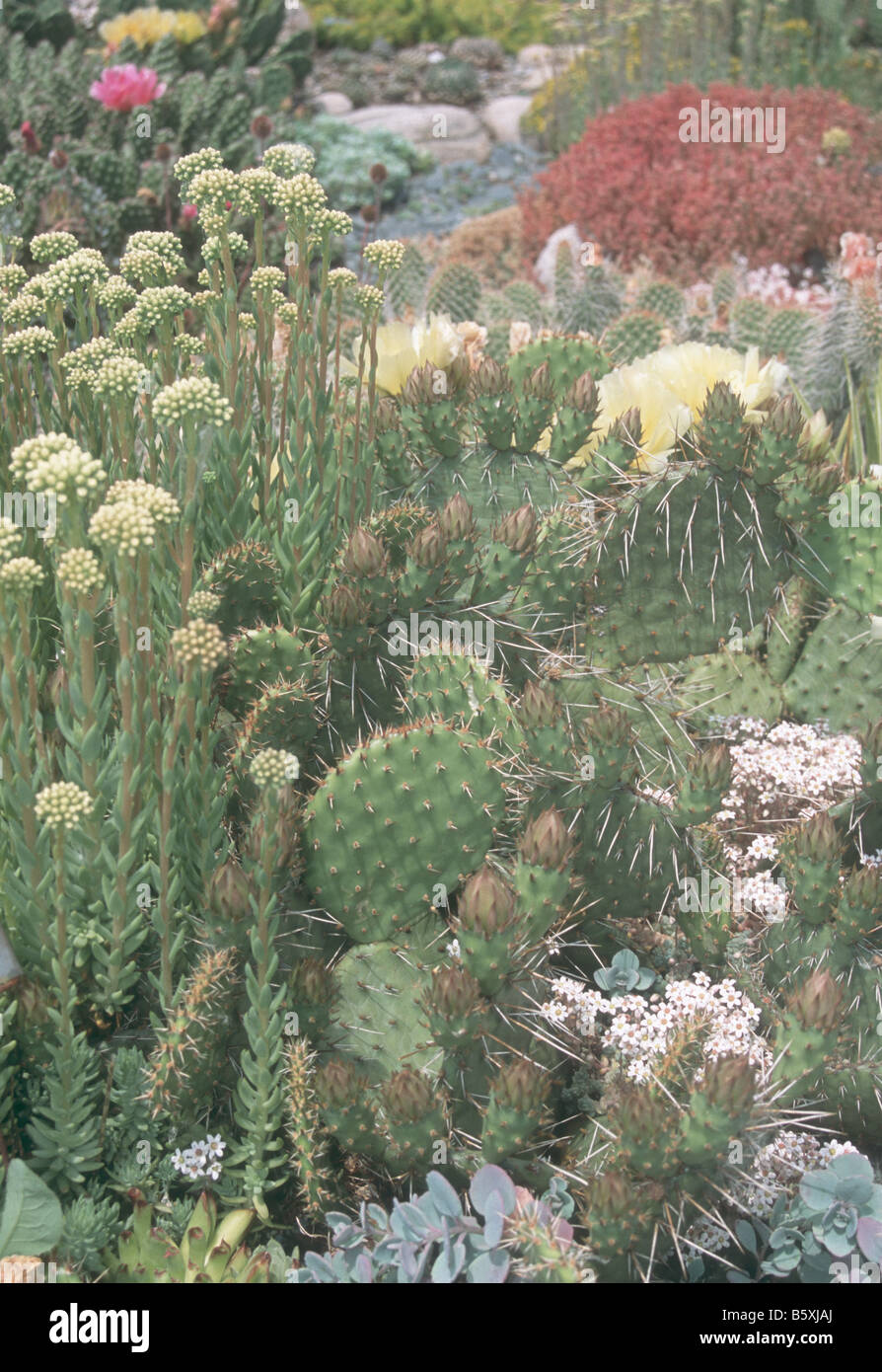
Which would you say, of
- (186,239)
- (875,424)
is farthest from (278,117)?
(875,424)

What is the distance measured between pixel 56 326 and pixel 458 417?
1.01m

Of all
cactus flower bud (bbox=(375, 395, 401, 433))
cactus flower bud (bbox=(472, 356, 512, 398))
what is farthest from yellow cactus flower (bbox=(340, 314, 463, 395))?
cactus flower bud (bbox=(472, 356, 512, 398))

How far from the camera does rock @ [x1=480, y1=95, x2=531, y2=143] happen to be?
1201 centimetres

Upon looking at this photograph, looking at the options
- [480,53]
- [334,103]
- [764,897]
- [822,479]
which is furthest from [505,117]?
[764,897]

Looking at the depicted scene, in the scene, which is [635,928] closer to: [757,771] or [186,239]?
[757,771]

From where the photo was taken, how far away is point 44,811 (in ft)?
5.61

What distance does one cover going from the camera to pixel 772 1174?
219cm

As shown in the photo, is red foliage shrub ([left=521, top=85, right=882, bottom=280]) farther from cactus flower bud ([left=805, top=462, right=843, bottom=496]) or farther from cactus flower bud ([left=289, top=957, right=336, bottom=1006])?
cactus flower bud ([left=289, top=957, right=336, bottom=1006])

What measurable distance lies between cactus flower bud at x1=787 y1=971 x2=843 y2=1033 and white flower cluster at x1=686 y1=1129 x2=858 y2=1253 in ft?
0.77

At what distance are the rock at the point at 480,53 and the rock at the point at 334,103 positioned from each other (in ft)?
7.02

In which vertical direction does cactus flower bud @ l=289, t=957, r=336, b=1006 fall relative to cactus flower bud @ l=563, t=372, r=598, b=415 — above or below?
below

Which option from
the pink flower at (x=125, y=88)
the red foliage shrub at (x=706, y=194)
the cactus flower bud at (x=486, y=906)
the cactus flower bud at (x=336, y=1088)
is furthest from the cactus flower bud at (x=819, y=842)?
the pink flower at (x=125, y=88)

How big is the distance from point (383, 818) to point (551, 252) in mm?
6259

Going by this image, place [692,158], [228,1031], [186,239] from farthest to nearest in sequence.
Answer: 1. [692,158]
2. [186,239]
3. [228,1031]
